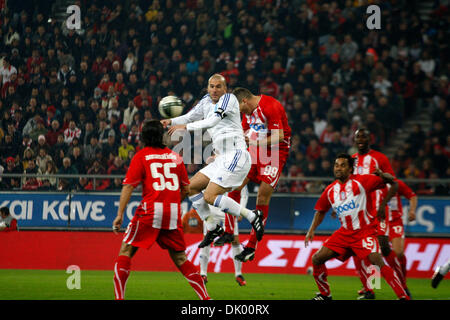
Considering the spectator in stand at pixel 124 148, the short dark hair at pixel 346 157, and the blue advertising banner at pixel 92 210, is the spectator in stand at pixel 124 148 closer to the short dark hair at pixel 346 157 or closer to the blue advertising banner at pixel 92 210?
the blue advertising banner at pixel 92 210

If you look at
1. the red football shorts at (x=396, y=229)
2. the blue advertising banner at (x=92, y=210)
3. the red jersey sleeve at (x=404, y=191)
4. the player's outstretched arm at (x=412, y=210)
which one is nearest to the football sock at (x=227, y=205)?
the player's outstretched arm at (x=412, y=210)

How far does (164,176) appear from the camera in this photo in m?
6.51

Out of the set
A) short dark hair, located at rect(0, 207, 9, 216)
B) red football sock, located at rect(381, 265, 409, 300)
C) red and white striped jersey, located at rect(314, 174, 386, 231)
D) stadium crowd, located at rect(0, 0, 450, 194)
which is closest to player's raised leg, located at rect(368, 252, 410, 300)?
red football sock, located at rect(381, 265, 409, 300)

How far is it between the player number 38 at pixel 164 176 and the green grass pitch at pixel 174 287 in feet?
6.91

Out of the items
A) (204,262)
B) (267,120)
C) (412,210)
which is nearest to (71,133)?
(204,262)

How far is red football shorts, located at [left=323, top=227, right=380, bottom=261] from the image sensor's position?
780 centimetres

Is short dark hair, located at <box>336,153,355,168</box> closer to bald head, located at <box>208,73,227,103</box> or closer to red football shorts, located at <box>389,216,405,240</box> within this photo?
bald head, located at <box>208,73,227,103</box>

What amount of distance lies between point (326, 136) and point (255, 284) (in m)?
5.65

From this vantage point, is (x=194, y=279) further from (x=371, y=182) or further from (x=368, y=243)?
(x=371, y=182)

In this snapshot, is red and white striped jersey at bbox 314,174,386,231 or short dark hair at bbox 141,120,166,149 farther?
red and white striped jersey at bbox 314,174,386,231

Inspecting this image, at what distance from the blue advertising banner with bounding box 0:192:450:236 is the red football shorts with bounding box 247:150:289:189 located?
3772mm

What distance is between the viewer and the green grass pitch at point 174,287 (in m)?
8.32

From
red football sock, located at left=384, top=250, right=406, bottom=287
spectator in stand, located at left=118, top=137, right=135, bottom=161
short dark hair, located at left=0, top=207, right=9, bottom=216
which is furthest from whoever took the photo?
spectator in stand, located at left=118, top=137, right=135, bottom=161

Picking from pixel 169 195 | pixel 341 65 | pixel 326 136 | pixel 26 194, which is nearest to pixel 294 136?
pixel 326 136
